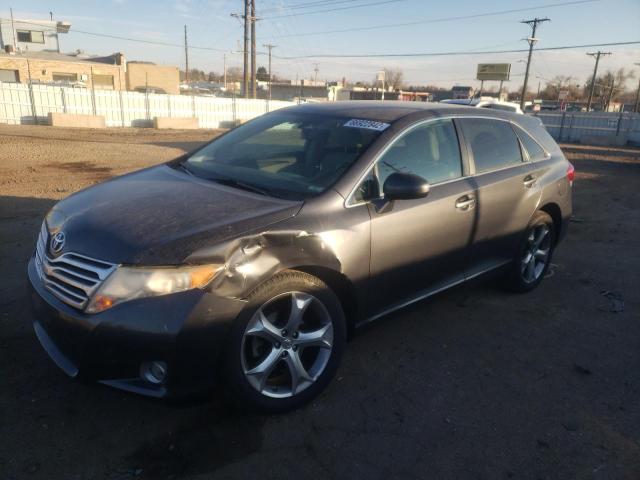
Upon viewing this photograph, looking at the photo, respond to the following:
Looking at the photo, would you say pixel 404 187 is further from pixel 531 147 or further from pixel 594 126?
pixel 594 126

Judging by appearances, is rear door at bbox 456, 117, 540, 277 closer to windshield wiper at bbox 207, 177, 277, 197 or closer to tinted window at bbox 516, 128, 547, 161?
tinted window at bbox 516, 128, 547, 161

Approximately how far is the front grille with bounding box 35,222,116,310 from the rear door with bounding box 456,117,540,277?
2675 millimetres

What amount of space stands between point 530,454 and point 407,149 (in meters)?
2.00

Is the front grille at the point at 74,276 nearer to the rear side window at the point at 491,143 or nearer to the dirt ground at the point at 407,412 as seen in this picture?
the dirt ground at the point at 407,412

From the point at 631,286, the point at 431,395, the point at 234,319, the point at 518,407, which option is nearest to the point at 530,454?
the point at 518,407

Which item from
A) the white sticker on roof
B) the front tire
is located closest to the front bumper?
the front tire

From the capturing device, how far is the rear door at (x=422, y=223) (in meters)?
3.12

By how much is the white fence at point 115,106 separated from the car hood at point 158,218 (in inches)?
979

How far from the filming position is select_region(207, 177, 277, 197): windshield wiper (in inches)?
118

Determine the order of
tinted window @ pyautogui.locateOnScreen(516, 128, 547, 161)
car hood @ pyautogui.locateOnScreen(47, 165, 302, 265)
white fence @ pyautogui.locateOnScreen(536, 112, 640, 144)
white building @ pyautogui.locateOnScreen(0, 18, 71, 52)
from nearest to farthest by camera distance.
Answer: car hood @ pyautogui.locateOnScreen(47, 165, 302, 265) < tinted window @ pyautogui.locateOnScreen(516, 128, 547, 161) < white fence @ pyautogui.locateOnScreen(536, 112, 640, 144) < white building @ pyautogui.locateOnScreen(0, 18, 71, 52)

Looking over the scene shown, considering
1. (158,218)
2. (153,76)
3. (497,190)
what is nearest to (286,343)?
(158,218)

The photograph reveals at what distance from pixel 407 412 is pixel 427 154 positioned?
5.85 ft

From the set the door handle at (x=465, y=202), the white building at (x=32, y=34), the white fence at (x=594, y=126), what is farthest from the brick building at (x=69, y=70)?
Answer: the door handle at (x=465, y=202)

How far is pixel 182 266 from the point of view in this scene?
2309 millimetres
